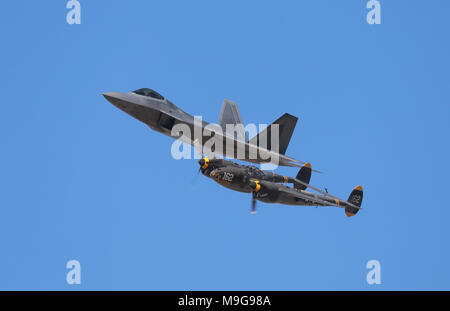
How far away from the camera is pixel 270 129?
6050 centimetres

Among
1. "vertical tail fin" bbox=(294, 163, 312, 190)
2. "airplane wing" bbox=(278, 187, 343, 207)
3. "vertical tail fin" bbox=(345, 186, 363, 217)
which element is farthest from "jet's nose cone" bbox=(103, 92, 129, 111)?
"vertical tail fin" bbox=(345, 186, 363, 217)

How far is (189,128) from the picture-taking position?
176ft

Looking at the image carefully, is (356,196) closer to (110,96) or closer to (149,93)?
(149,93)

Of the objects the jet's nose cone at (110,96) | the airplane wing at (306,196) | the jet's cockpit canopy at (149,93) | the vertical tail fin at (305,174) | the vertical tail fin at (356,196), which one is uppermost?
the jet's cockpit canopy at (149,93)

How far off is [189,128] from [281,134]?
1059 centimetres

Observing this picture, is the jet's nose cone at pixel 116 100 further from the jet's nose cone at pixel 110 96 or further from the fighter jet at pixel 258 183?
the fighter jet at pixel 258 183

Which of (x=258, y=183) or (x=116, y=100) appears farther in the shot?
(x=116, y=100)

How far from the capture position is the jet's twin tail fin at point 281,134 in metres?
60.2

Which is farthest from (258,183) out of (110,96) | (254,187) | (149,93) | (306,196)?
(110,96)

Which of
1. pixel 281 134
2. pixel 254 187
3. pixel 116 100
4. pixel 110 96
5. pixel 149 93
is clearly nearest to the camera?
pixel 254 187

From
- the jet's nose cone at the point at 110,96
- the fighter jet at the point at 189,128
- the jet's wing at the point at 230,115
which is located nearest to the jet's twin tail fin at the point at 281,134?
the fighter jet at the point at 189,128

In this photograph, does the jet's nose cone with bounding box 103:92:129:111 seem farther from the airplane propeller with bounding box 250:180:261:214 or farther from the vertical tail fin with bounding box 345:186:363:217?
the vertical tail fin with bounding box 345:186:363:217
